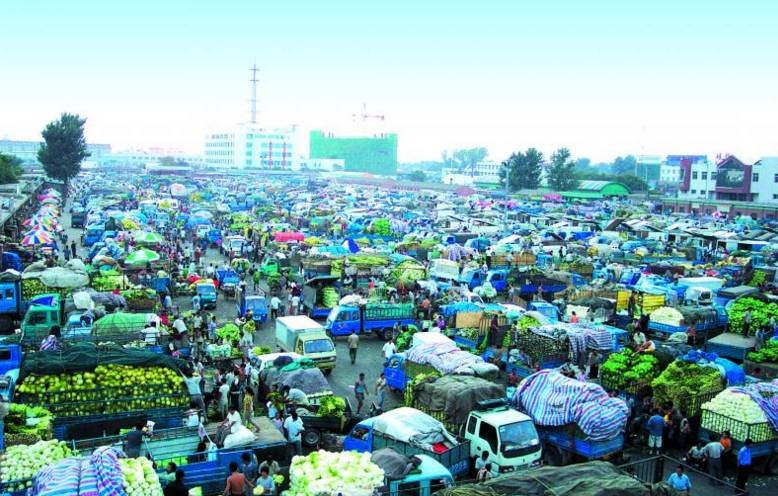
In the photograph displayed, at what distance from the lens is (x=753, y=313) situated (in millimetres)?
18172

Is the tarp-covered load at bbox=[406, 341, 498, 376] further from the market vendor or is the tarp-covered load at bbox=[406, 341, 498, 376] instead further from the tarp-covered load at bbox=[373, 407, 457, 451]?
the market vendor

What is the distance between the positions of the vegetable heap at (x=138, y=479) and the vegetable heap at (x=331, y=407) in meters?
4.48

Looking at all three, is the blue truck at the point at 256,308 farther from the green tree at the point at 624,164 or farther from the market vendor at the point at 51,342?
the green tree at the point at 624,164

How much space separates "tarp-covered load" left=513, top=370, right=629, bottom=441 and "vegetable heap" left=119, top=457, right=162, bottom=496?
6.24 meters

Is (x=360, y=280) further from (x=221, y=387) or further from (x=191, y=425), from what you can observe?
(x=191, y=425)

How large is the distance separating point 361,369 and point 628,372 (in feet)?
21.0

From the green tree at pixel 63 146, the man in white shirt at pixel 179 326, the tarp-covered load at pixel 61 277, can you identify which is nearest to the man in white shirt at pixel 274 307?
the man in white shirt at pixel 179 326

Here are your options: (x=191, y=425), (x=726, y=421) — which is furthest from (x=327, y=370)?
(x=726, y=421)

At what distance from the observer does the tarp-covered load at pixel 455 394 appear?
456 inches

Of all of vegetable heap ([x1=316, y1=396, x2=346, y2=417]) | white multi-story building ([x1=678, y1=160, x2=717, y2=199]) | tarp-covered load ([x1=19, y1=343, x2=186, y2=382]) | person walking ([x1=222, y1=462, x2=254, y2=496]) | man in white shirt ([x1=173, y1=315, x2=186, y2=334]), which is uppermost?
white multi-story building ([x1=678, y1=160, x2=717, y2=199])

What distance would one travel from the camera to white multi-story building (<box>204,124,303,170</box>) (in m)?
161

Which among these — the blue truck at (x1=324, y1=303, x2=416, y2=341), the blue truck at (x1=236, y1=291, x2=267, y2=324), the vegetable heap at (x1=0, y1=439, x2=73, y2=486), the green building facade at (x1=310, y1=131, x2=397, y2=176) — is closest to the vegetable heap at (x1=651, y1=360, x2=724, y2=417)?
the blue truck at (x1=324, y1=303, x2=416, y2=341)

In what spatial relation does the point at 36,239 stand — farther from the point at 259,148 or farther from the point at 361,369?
the point at 259,148

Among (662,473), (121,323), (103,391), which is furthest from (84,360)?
(662,473)
